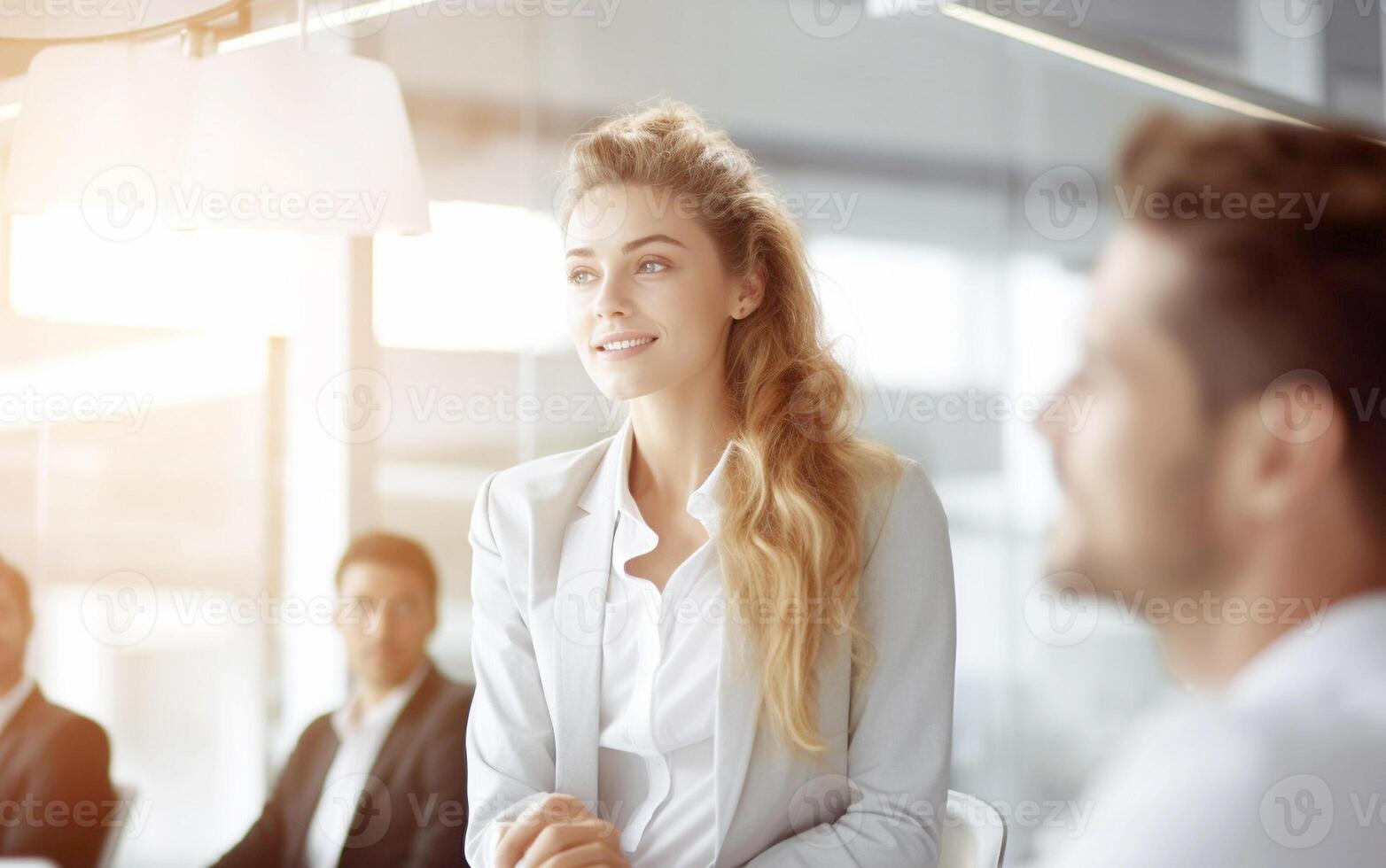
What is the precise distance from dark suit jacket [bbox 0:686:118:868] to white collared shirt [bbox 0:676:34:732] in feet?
0.03

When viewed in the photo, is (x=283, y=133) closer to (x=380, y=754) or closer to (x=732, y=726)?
(x=732, y=726)

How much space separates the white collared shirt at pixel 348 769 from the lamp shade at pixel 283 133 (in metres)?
1.77

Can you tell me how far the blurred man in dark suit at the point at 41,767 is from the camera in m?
3.04

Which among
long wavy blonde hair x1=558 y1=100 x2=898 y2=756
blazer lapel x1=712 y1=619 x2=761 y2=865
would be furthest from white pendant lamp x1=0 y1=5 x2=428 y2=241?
blazer lapel x1=712 y1=619 x2=761 y2=865

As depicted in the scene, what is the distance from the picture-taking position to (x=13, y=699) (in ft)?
10.2

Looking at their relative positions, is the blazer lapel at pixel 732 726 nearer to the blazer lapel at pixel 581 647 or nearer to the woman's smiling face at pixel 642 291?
the blazer lapel at pixel 581 647

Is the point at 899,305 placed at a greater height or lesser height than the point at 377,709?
greater

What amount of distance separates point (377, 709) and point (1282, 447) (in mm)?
3213

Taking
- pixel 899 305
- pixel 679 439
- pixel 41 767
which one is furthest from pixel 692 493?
pixel 899 305

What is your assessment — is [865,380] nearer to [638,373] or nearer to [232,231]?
[232,231]

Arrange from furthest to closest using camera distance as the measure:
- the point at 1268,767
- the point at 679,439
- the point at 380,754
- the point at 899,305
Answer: the point at 899,305 < the point at 380,754 < the point at 679,439 < the point at 1268,767

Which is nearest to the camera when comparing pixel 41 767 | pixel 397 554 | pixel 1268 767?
pixel 1268 767

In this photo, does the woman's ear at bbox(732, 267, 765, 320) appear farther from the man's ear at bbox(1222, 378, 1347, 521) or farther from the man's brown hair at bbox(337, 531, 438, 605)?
the man's brown hair at bbox(337, 531, 438, 605)

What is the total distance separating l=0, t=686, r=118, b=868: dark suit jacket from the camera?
304 centimetres
